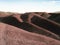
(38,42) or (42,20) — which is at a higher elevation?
(38,42)

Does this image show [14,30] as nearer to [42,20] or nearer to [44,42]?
[44,42]

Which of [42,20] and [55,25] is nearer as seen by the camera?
[55,25]

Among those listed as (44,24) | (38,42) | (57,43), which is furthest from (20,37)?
(44,24)

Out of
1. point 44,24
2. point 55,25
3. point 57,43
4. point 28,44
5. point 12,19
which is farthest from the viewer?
point 12,19

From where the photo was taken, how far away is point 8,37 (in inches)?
901

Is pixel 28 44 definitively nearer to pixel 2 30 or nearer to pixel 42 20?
pixel 2 30

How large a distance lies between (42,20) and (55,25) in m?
8.71

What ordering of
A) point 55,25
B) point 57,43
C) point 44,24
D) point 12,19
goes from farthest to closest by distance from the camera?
point 12,19 < point 44,24 < point 55,25 < point 57,43

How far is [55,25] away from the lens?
149 feet

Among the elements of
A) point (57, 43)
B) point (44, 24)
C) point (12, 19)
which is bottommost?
point (12, 19)

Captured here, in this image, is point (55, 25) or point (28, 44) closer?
point (28, 44)

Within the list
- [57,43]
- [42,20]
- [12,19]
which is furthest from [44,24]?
[57,43]

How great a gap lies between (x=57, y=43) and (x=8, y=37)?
5.60m

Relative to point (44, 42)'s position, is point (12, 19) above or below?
below
